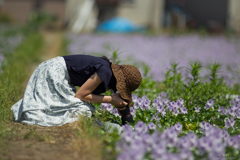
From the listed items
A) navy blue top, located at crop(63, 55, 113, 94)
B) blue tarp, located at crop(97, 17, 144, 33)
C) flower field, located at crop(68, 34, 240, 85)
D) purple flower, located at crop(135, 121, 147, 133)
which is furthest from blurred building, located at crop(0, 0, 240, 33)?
purple flower, located at crop(135, 121, 147, 133)

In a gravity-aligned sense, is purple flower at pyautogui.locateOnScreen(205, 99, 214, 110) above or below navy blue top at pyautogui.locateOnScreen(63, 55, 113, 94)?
below

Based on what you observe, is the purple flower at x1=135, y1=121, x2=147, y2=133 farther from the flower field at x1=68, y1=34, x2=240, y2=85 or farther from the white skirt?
the flower field at x1=68, y1=34, x2=240, y2=85

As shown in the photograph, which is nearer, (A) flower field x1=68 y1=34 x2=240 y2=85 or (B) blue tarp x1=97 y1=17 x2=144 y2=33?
(A) flower field x1=68 y1=34 x2=240 y2=85

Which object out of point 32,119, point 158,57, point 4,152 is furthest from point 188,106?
point 158,57

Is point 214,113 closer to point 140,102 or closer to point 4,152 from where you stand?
point 140,102

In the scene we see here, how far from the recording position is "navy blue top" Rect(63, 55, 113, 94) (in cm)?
305

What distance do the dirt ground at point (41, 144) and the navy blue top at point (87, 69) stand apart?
0.51m

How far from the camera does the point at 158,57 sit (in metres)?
8.42

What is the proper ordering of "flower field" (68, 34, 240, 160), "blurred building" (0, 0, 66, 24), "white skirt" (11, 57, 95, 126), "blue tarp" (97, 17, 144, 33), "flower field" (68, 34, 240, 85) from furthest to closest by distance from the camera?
"blurred building" (0, 0, 66, 24) < "blue tarp" (97, 17, 144, 33) < "flower field" (68, 34, 240, 85) < "white skirt" (11, 57, 95, 126) < "flower field" (68, 34, 240, 160)

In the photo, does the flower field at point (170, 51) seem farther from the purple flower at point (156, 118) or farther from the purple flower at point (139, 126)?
the purple flower at point (139, 126)

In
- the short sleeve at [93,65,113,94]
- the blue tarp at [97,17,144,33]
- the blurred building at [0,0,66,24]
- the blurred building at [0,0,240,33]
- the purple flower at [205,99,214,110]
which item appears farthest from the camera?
the blurred building at [0,0,66,24]

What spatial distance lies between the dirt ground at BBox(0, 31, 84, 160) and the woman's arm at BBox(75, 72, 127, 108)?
33cm

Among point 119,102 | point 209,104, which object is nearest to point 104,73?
point 119,102

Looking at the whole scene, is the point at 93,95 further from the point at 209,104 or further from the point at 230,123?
the point at 230,123
